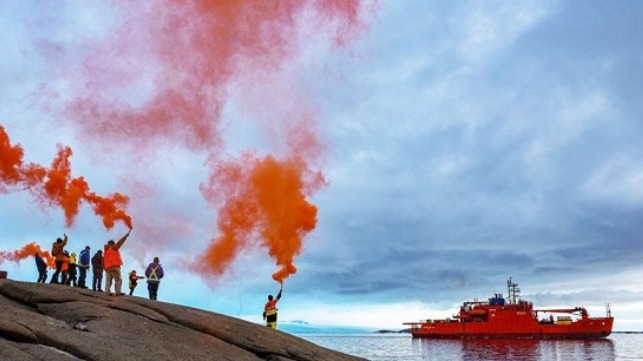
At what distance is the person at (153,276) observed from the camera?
23.9 meters

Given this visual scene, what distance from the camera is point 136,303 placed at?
17641 mm

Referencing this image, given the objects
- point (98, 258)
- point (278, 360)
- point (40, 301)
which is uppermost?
point (98, 258)

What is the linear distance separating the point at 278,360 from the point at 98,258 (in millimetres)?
13067

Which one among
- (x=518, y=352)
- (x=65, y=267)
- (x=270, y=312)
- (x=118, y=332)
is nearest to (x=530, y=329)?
(x=518, y=352)

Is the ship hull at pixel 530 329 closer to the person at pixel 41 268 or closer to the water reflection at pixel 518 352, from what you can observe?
the water reflection at pixel 518 352

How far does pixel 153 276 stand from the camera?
78.8ft

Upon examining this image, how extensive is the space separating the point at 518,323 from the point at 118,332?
385ft

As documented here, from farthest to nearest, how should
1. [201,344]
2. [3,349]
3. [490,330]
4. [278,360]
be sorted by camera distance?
[490,330] → [278,360] → [201,344] → [3,349]

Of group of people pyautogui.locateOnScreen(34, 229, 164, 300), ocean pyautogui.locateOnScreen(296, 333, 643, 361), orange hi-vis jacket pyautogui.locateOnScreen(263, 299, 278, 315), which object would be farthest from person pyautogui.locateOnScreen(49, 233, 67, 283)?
ocean pyautogui.locateOnScreen(296, 333, 643, 361)

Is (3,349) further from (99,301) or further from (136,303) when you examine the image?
(136,303)

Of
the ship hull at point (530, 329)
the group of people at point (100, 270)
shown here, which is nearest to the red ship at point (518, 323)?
the ship hull at point (530, 329)

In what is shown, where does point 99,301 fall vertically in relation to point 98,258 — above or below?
below

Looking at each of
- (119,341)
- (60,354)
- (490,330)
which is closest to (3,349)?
(60,354)

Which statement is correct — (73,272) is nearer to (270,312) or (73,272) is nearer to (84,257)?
(84,257)
